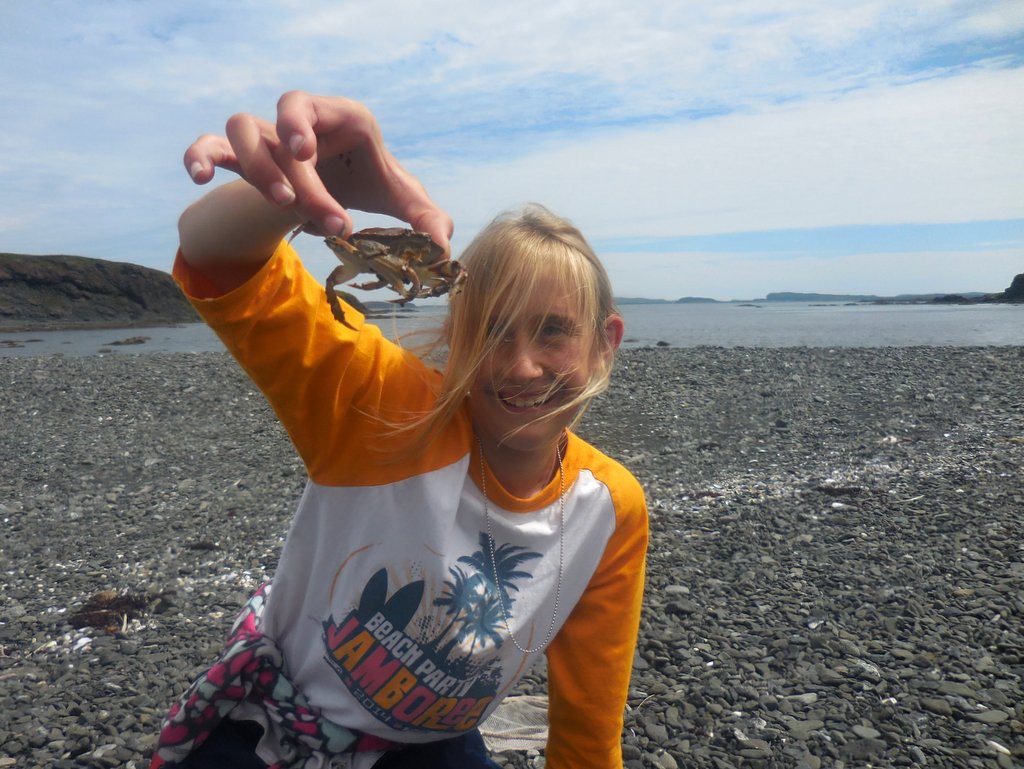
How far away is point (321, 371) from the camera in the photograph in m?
2.17

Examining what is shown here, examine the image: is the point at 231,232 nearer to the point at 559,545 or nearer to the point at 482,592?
the point at 482,592

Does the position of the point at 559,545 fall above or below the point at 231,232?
below

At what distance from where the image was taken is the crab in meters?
1.73

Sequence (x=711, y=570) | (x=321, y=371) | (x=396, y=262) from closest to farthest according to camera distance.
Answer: (x=396, y=262) < (x=321, y=371) < (x=711, y=570)

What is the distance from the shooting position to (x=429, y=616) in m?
2.49

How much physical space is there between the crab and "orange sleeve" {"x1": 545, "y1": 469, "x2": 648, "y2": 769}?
4.30ft

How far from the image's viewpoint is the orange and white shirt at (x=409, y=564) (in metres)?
2.31

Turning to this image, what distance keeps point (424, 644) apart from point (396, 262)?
1307mm

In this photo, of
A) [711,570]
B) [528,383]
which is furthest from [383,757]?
[711,570]

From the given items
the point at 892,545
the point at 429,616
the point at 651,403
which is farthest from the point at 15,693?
the point at 651,403

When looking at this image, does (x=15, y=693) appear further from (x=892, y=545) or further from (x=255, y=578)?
(x=892, y=545)

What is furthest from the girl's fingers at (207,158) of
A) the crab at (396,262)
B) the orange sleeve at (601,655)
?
the orange sleeve at (601,655)

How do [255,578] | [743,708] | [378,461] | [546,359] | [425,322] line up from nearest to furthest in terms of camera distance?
[378,461], [546,359], [425,322], [743,708], [255,578]

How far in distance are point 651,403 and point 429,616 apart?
11670 millimetres
